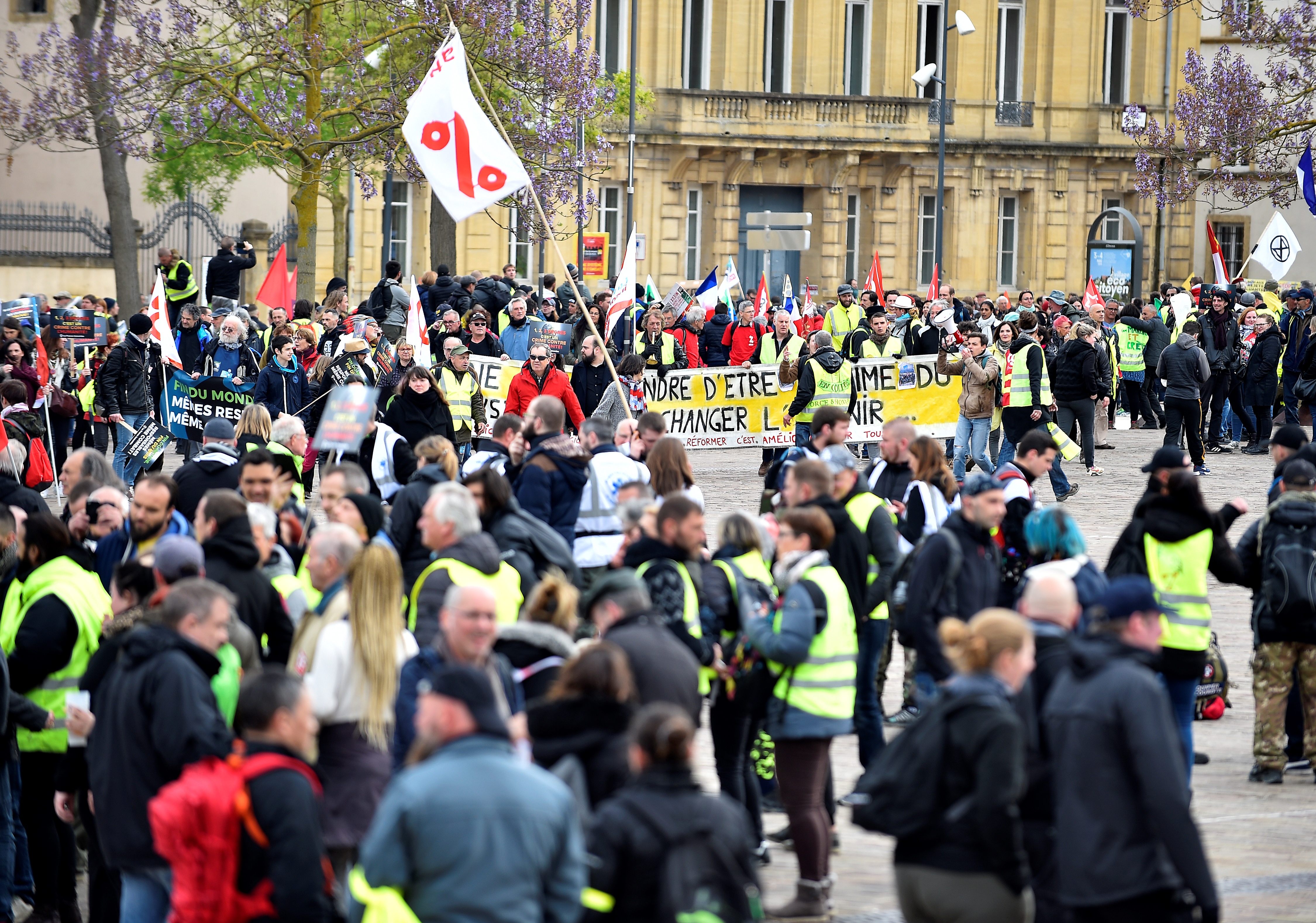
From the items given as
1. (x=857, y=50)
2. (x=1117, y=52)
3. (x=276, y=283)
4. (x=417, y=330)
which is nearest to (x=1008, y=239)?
(x=1117, y=52)

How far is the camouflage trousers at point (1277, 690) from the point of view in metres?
9.25

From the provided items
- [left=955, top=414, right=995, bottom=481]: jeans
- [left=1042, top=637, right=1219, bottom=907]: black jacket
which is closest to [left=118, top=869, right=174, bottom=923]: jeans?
[left=1042, top=637, right=1219, bottom=907]: black jacket

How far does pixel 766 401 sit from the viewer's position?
Answer: 20.1 metres

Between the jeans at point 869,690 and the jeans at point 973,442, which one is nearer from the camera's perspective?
the jeans at point 869,690

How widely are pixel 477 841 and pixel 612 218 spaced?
3811 centimetres

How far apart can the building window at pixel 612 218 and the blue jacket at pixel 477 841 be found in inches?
1461

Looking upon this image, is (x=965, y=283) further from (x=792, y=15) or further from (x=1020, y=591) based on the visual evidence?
(x=1020, y=591)

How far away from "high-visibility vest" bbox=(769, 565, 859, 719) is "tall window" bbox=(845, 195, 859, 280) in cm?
3834

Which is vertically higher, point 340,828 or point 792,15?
point 792,15

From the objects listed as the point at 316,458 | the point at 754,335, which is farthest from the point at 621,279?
the point at 316,458

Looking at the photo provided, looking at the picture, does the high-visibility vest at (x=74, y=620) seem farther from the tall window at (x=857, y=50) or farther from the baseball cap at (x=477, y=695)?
the tall window at (x=857, y=50)

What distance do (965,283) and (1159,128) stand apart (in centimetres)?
603

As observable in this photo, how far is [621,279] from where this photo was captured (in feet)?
68.9

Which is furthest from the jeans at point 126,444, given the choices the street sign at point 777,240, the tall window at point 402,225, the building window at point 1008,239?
the building window at point 1008,239
